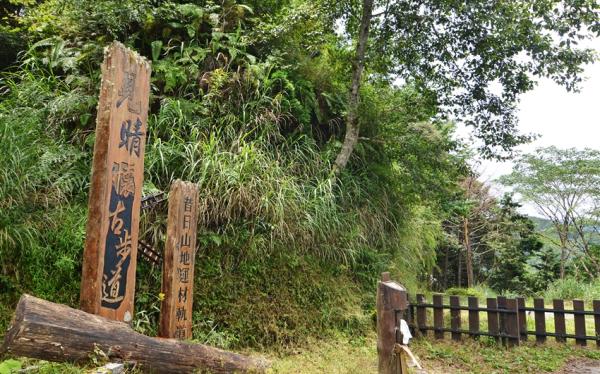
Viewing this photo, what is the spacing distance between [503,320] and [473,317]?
1.42 ft

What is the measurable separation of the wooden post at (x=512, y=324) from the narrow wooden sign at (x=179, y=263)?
16.1ft

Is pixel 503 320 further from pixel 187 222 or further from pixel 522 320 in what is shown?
pixel 187 222

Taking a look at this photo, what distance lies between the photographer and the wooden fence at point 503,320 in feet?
21.5

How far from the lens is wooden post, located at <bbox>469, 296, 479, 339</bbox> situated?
263 inches

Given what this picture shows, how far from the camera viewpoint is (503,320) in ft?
21.7

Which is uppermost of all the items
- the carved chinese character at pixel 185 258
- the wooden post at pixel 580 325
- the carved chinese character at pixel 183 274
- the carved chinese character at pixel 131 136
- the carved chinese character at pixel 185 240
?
the carved chinese character at pixel 131 136

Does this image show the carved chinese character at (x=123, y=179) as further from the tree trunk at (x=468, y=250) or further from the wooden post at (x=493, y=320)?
the tree trunk at (x=468, y=250)

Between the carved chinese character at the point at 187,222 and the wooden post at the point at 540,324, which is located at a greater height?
the carved chinese character at the point at 187,222

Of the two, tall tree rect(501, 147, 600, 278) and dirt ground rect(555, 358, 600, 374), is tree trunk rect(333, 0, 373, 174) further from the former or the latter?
tall tree rect(501, 147, 600, 278)

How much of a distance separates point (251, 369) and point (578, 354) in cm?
527

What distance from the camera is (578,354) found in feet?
21.1

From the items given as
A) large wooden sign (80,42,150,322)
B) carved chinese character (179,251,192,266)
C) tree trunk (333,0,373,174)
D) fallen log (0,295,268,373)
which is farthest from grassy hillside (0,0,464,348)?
large wooden sign (80,42,150,322)

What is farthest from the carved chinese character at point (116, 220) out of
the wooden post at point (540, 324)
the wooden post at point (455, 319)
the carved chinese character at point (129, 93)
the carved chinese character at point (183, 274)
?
the wooden post at point (540, 324)

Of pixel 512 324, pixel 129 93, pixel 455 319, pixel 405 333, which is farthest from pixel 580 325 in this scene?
pixel 129 93
